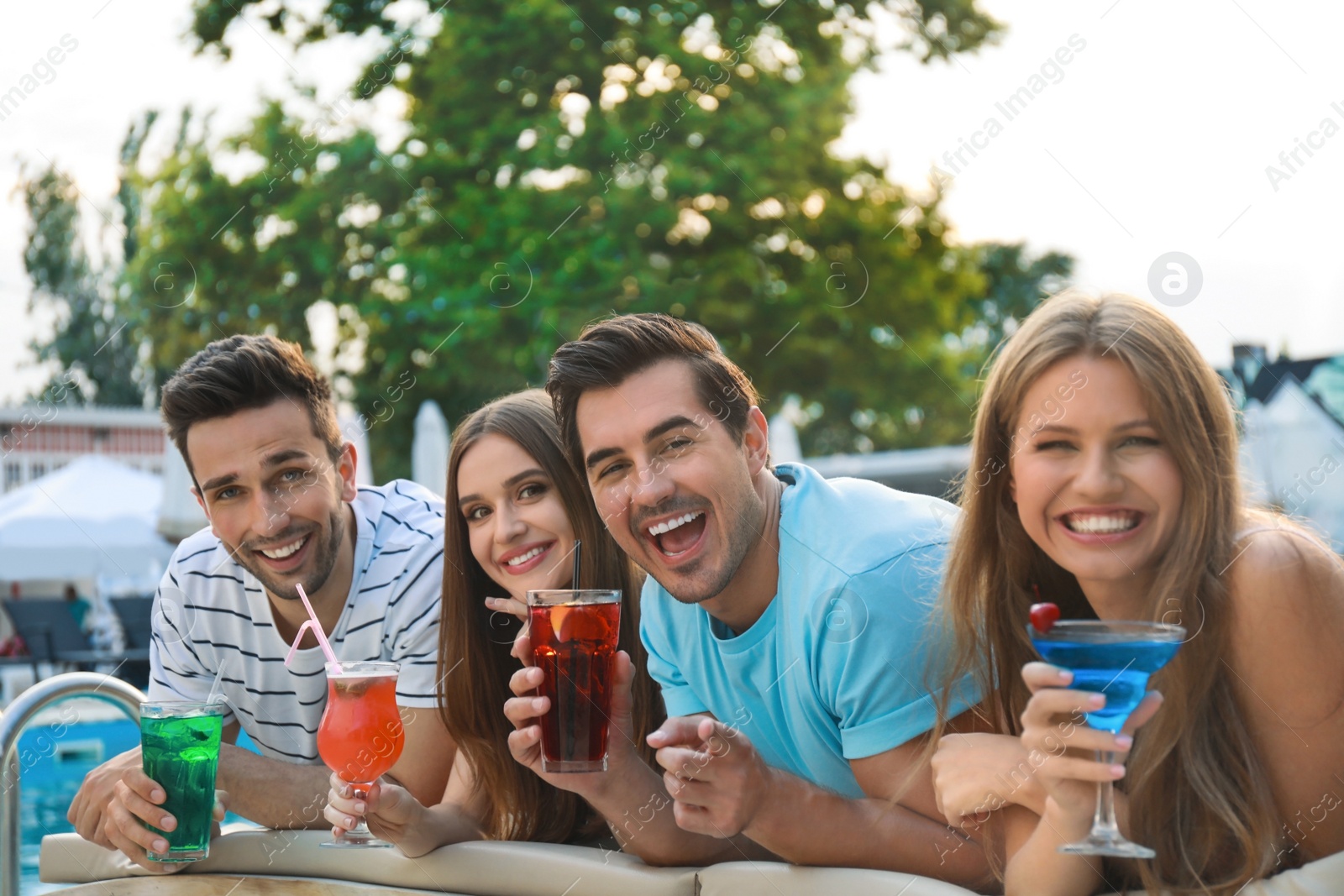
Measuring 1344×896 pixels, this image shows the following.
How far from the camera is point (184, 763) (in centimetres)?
317

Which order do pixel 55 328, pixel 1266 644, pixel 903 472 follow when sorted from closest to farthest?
1. pixel 1266 644
2. pixel 903 472
3. pixel 55 328

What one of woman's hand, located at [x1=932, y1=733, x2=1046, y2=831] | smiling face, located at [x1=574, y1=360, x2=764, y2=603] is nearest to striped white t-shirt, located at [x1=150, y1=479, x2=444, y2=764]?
smiling face, located at [x1=574, y1=360, x2=764, y2=603]

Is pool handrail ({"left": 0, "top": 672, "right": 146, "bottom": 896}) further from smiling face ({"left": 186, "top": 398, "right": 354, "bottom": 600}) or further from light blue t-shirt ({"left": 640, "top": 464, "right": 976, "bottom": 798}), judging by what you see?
light blue t-shirt ({"left": 640, "top": 464, "right": 976, "bottom": 798})

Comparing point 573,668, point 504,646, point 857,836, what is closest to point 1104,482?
point 857,836

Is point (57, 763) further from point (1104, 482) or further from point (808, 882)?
point (1104, 482)

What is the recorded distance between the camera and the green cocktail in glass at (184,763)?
316 cm

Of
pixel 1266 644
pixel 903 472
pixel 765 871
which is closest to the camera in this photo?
pixel 1266 644

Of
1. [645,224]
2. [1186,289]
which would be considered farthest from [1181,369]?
[645,224]

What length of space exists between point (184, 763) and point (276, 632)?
108cm

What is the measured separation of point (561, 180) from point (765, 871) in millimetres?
12993

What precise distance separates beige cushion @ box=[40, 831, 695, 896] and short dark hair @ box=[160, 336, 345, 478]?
1.23 meters

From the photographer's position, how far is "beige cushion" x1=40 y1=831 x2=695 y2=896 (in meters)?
3.04

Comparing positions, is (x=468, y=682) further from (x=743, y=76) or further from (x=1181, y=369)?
(x=743, y=76)

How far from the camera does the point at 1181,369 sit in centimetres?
→ 242
